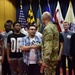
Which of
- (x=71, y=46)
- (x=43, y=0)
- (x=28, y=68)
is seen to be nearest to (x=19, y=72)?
(x=28, y=68)

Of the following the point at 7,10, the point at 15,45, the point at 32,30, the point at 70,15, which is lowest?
the point at 15,45

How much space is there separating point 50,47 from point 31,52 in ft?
2.75

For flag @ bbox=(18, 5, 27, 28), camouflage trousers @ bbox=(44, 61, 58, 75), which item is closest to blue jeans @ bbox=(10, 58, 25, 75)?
camouflage trousers @ bbox=(44, 61, 58, 75)

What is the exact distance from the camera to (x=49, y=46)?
163 inches

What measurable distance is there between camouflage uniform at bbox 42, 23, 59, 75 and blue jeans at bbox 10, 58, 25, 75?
3.35 ft

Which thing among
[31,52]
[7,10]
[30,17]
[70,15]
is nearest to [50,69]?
[31,52]

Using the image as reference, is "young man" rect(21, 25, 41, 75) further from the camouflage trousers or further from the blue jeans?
the camouflage trousers

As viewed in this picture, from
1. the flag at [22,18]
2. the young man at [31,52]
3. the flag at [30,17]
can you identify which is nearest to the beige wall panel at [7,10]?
the flag at [22,18]

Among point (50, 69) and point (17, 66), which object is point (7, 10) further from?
point (50, 69)

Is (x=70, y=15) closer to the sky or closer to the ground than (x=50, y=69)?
closer to the sky

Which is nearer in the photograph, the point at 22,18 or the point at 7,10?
the point at 22,18

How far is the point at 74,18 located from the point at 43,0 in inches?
85.3

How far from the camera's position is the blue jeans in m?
5.22

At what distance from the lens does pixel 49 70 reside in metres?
4.34
